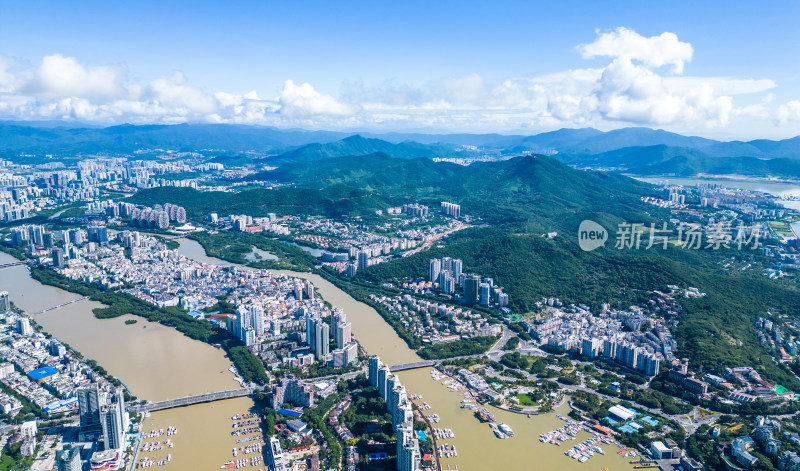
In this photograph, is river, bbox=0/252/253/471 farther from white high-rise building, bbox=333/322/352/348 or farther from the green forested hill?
the green forested hill

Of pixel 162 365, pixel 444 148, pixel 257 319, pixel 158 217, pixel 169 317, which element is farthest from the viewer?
pixel 444 148

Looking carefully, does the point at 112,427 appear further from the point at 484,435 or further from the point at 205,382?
the point at 484,435

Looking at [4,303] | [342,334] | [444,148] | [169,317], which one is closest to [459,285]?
[342,334]

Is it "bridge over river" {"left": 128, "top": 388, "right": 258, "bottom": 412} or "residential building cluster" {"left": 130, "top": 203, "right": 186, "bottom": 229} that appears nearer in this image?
"bridge over river" {"left": 128, "top": 388, "right": 258, "bottom": 412}

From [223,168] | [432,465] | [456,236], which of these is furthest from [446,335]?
[223,168]

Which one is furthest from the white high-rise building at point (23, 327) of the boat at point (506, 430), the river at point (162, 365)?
the boat at point (506, 430)

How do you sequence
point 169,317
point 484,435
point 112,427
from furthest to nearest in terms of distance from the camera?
point 169,317 < point 484,435 < point 112,427

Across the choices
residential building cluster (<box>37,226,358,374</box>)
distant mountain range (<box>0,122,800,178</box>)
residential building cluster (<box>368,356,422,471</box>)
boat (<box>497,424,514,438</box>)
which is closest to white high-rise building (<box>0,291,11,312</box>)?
residential building cluster (<box>37,226,358,374</box>)

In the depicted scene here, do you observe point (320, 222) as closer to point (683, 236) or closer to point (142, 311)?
point (142, 311)
